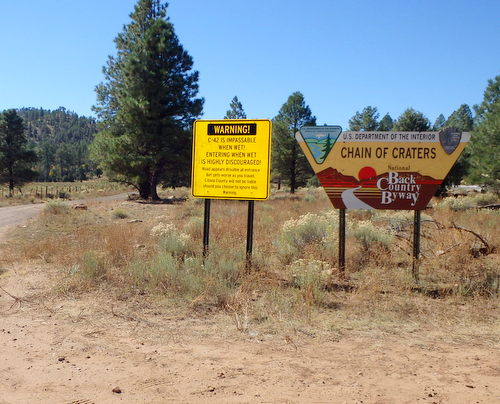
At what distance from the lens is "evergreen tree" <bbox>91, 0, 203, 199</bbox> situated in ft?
84.4

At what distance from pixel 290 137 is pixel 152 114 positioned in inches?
516

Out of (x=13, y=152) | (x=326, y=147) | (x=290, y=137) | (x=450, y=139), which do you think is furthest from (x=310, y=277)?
(x=13, y=152)

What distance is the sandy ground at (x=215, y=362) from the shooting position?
11.3ft

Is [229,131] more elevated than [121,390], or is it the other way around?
[229,131]

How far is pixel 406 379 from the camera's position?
3.66 meters

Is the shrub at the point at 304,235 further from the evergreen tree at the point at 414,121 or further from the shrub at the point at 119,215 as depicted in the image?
the evergreen tree at the point at 414,121

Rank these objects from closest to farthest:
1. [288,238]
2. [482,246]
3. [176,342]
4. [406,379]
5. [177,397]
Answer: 1. [177,397]
2. [406,379]
3. [176,342]
4. [482,246]
5. [288,238]

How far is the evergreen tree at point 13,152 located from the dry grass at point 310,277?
3676 centimetres

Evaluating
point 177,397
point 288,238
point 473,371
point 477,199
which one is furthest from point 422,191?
point 477,199

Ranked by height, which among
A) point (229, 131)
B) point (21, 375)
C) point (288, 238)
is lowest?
point (21, 375)

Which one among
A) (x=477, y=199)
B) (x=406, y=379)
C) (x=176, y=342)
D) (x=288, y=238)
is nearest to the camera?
(x=406, y=379)

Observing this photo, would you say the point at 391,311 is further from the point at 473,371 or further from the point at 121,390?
the point at 121,390

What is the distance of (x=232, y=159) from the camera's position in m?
7.47

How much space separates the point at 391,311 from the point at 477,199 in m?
18.7
